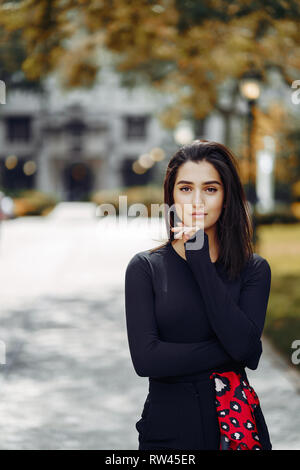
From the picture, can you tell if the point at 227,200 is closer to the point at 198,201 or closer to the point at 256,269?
the point at 198,201

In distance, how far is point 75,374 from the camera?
6.59 m

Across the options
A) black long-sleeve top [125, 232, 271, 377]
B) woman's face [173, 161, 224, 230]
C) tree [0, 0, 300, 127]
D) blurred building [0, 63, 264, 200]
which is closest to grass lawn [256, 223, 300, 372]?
tree [0, 0, 300, 127]

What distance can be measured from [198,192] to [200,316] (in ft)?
1.43

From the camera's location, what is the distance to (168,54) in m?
15.8

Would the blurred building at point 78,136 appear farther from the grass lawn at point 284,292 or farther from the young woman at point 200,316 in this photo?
the young woman at point 200,316

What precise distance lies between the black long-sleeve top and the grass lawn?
486cm

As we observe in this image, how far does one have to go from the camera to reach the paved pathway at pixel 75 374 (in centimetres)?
494

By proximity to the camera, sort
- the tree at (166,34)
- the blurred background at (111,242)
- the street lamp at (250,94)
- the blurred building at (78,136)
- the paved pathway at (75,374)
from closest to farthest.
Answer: the paved pathway at (75,374) < the blurred background at (111,242) < the tree at (166,34) < the street lamp at (250,94) < the blurred building at (78,136)

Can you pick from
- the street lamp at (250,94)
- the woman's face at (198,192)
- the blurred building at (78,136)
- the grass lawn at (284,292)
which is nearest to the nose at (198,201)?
the woman's face at (198,192)

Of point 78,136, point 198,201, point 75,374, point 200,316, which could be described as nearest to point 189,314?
point 200,316

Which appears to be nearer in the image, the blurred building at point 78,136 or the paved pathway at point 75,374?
the paved pathway at point 75,374

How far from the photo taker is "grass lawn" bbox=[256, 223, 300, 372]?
8.30 m

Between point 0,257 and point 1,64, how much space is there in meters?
5.15

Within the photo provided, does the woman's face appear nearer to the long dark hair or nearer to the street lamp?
the long dark hair
